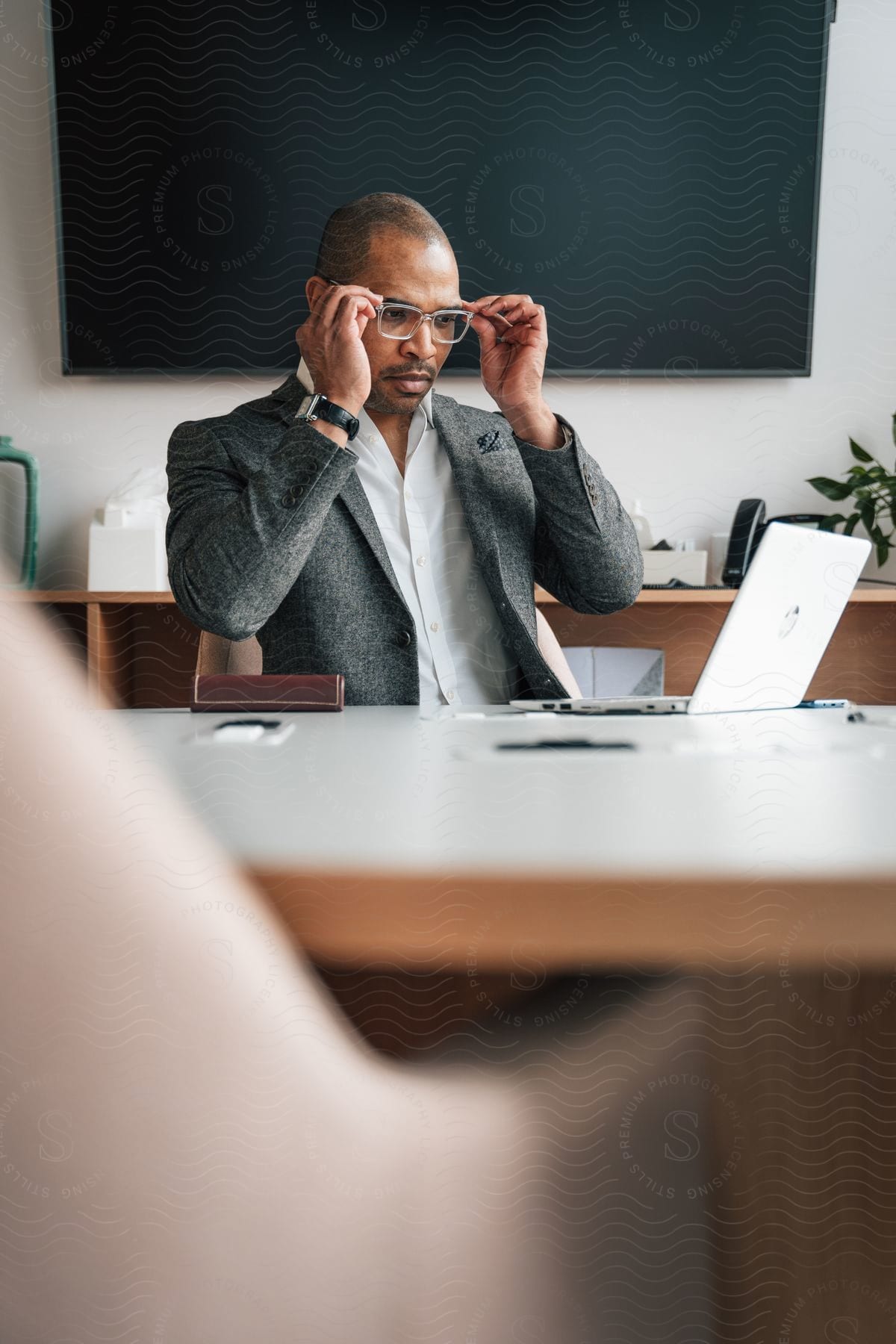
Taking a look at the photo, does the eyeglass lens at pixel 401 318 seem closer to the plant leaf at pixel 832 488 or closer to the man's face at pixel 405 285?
the man's face at pixel 405 285

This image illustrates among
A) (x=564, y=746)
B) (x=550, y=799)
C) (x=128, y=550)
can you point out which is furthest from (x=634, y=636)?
(x=550, y=799)

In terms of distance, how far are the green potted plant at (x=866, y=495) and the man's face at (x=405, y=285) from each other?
1281mm

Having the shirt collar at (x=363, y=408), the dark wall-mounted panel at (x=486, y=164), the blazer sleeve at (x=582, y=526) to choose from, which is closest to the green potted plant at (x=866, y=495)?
the dark wall-mounted panel at (x=486, y=164)

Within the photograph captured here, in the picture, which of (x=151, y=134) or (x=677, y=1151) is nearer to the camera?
(x=677, y=1151)

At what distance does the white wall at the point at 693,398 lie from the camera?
214 centimetres

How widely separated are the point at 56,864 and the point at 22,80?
1972mm

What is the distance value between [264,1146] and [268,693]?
52 centimetres

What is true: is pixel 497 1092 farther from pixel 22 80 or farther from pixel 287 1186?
pixel 22 80

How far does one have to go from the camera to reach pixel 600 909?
0.46 meters

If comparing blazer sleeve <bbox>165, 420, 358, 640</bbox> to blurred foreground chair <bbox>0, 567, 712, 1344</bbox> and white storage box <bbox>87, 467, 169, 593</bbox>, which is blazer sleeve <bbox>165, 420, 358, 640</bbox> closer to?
blurred foreground chair <bbox>0, 567, 712, 1344</bbox>

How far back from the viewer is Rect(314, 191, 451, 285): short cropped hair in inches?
40.3

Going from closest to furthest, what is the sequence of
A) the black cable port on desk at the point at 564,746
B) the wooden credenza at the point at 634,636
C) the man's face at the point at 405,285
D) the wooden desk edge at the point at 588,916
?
the wooden desk edge at the point at 588,916 < the black cable port on desk at the point at 564,746 < the man's face at the point at 405,285 < the wooden credenza at the point at 634,636

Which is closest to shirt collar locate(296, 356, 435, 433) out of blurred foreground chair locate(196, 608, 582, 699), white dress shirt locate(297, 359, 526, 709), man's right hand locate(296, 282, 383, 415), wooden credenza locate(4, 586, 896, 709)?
white dress shirt locate(297, 359, 526, 709)

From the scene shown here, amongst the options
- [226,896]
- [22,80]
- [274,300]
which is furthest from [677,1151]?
[22,80]
